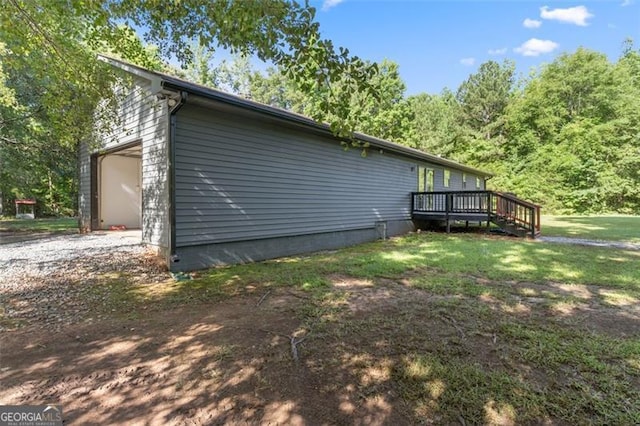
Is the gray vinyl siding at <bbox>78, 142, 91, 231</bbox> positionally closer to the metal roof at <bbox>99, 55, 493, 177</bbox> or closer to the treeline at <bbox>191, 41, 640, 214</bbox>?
the metal roof at <bbox>99, 55, 493, 177</bbox>

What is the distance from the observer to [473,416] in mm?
2049

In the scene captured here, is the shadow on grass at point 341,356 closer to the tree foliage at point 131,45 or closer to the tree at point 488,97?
the tree foliage at point 131,45

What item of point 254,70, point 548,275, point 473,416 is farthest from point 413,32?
point 254,70

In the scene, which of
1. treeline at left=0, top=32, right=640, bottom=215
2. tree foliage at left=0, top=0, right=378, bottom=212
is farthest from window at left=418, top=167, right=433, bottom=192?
tree foliage at left=0, top=0, right=378, bottom=212

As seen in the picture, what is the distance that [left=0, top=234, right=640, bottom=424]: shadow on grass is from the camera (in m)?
2.14

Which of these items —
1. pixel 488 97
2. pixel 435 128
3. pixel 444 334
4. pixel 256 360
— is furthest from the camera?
pixel 435 128

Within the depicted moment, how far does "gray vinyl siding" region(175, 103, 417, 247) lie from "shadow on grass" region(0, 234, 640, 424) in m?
1.77

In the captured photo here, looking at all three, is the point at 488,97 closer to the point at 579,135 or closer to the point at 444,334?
the point at 579,135

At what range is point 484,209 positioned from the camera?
11586mm

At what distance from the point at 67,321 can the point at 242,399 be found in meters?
2.63

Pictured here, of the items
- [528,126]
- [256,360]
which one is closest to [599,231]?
[256,360]

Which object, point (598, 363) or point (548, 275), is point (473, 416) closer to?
point (598, 363)

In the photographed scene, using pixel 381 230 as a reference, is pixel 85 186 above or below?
above

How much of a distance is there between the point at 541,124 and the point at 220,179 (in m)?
29.4
